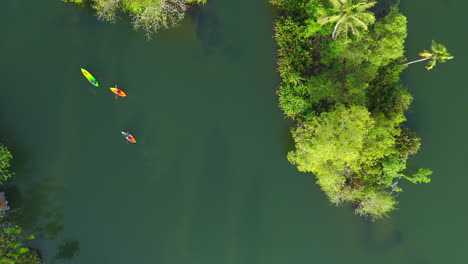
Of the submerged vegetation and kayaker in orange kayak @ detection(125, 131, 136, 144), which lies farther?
kayaker in orange kayak @ detection(125, 131, 136, 144)

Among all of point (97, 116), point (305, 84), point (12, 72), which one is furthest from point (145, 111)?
point (305, 84)

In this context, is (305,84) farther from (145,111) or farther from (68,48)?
(68,48)

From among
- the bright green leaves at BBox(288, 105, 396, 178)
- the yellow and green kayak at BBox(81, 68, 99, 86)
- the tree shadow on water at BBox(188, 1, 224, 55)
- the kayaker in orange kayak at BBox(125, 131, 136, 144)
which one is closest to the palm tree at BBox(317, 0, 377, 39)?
the bright green leaves at BBox(288, 105, 396, 178)

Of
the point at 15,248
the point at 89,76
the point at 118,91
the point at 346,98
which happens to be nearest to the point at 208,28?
the point at 118,91

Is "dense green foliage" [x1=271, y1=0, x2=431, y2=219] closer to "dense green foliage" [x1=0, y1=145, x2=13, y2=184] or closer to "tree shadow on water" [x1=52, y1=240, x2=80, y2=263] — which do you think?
"tree shadow on water" [x1=52, y1=240, x2=80, y2=263]

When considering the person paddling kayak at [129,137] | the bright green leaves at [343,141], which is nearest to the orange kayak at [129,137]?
the person paddling kayak at [129,137]

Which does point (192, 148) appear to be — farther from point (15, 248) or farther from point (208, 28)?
point (15, 248)
